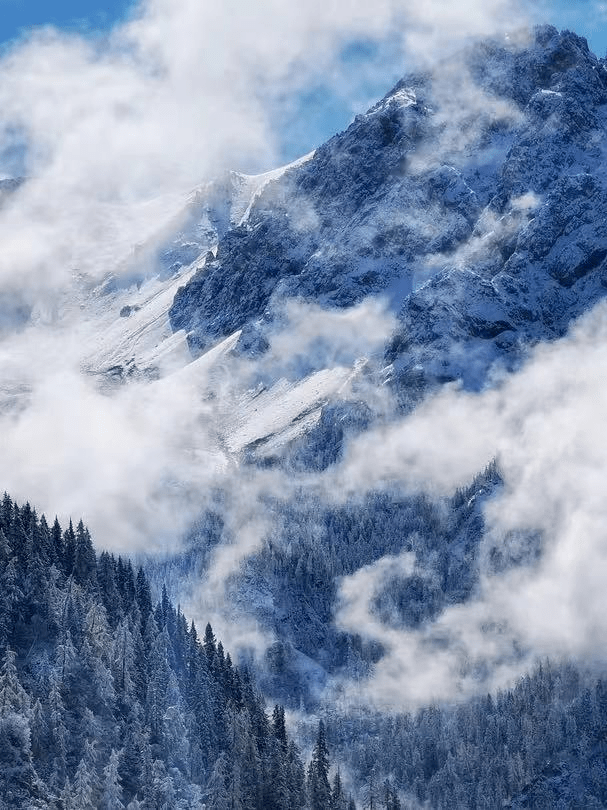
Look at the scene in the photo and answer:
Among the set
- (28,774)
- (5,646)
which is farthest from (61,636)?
(28,774)

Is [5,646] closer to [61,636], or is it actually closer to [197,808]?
[61,636]

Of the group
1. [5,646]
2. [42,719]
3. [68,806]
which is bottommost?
[68,806]

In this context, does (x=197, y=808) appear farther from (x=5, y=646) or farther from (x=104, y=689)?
(x=5, y=646)

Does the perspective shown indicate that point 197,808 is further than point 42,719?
Yes

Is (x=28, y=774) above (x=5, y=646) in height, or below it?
below

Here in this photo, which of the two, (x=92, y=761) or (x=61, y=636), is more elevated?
(x=61, y=636)

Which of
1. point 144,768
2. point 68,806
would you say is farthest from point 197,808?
point 68,806

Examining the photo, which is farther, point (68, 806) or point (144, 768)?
point (144, 768)

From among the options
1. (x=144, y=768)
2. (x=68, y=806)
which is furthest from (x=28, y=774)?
(x=144, y=768)
